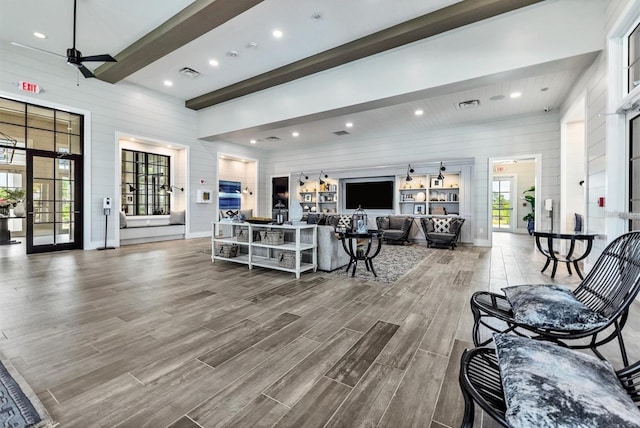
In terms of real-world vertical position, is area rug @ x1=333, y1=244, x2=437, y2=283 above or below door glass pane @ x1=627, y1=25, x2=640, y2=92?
below

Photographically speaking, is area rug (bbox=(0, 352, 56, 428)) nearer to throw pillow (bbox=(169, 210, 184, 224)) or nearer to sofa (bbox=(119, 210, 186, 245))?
sofa (bbox=(119, 210, 186, 245))

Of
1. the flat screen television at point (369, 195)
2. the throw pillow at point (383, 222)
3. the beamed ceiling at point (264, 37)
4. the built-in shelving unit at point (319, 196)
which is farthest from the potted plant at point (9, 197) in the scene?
the throw pillow at point (383, 222)

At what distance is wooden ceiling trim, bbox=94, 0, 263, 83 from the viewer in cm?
389

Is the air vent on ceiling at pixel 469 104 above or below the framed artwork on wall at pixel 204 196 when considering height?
above

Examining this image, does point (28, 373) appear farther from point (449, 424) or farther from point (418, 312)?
point (418, 312)

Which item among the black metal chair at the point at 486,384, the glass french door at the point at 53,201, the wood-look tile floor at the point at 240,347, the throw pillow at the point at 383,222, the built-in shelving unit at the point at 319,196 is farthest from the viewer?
the built-in shelving unit at the point at 319,196

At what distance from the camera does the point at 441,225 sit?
24.3ft

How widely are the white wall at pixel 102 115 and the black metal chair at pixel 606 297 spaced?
312 inches

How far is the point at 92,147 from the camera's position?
21.3 feet

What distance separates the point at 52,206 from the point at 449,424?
26.5ft

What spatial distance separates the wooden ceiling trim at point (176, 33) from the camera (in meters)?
3.89

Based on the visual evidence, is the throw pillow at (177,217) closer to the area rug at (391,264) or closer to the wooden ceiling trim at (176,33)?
the wooden ceiling trim at (176,33)

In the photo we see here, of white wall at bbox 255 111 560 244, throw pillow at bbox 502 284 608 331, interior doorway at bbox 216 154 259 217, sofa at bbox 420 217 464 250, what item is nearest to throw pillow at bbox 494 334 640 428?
throw pillow at bbox 502 284 608 331

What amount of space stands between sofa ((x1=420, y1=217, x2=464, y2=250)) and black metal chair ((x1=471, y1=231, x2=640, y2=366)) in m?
5.06
